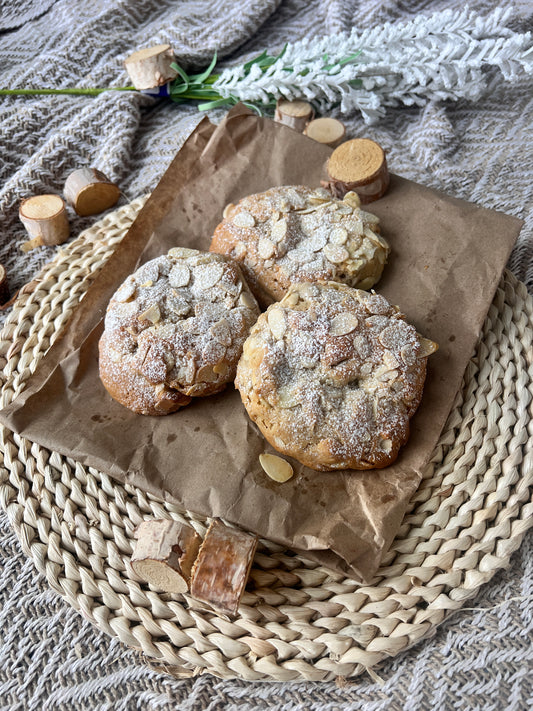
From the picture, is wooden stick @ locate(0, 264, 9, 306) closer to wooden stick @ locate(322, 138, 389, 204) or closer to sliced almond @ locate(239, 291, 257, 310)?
sliced almond @ locate(239, 291, 257, 310)

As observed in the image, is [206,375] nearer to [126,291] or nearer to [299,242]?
[126,291]

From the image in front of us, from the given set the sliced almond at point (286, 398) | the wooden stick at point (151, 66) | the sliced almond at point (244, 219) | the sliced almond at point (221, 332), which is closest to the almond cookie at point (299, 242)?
the sliced almond at point (244, 219)

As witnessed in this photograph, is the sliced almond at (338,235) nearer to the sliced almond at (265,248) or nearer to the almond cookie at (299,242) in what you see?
the almond cookie at (299,242)

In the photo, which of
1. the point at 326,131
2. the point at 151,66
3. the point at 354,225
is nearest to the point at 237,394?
the point at 354,225

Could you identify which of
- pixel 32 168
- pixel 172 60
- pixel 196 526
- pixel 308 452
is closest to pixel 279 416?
pixel 308 452

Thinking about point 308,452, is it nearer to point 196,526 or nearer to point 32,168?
point 196,526

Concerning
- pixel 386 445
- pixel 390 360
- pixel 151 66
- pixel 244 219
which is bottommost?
pixel 386 445
